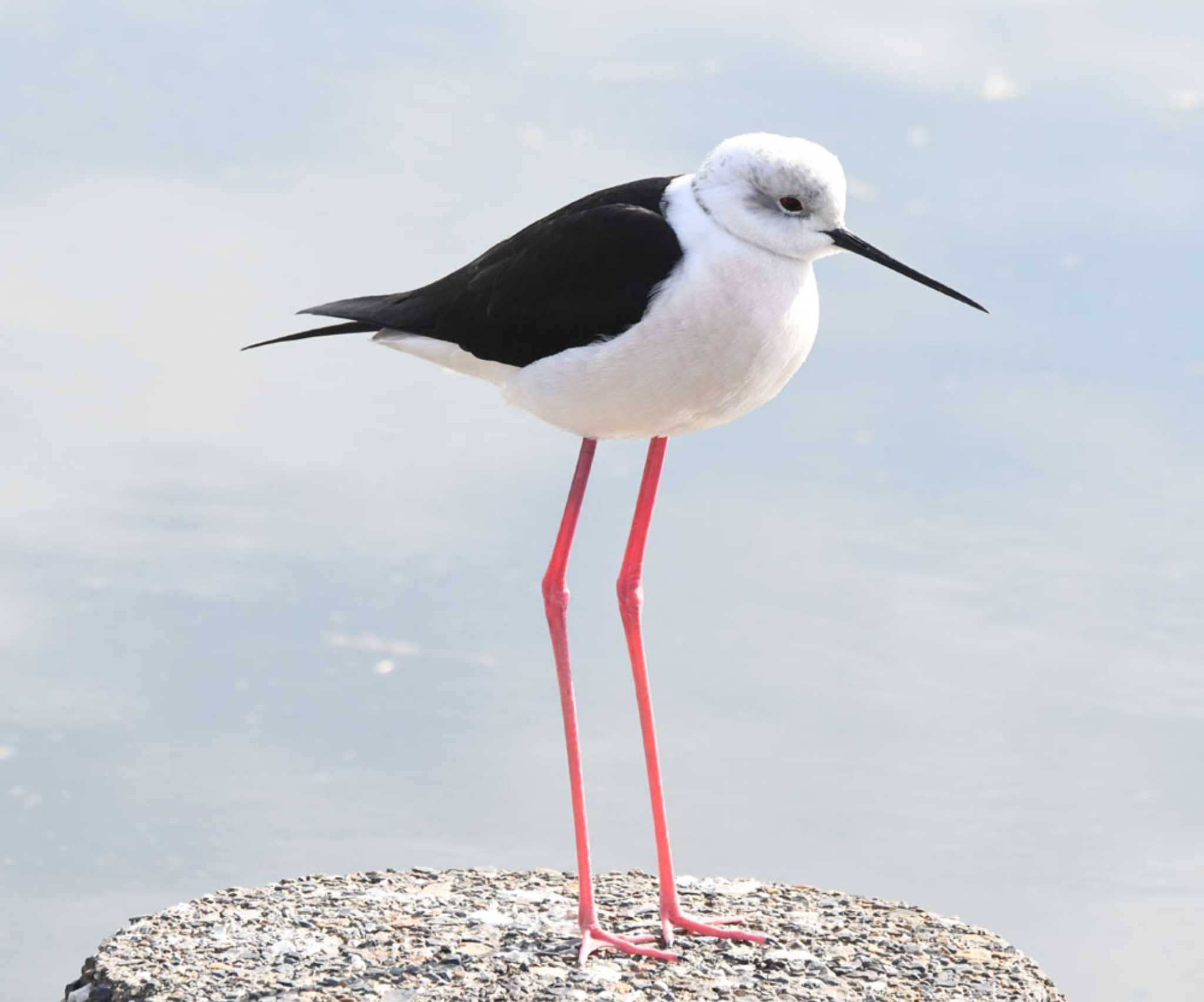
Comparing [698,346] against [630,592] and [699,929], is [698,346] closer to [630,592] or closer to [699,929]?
[630,592]

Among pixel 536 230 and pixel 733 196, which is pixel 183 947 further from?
pixel 733 196

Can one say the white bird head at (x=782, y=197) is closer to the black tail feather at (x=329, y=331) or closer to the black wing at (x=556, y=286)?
the black wing at (x=556, y=286)

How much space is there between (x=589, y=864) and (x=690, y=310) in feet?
6.88

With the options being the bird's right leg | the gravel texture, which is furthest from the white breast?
the gravel texture

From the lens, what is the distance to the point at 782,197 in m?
6.43

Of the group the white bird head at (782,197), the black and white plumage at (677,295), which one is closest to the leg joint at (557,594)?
the black and white plumage at (677,295)

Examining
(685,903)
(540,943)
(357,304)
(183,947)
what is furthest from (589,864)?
(357,304)

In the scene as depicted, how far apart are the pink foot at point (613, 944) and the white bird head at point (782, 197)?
252 centimetres

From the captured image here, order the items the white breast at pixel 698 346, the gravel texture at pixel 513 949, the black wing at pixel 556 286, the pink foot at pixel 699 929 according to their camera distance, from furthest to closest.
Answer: the pink foot at pixel 699 929
the gravel texture at pixel 513 949
the black wing at pixel 556 286
the white breast at pixel 698 346

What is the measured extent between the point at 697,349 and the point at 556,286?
58cm

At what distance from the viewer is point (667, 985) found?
22.8 ft

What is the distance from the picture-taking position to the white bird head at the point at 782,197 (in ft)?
21.0

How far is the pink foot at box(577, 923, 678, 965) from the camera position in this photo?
280 inches

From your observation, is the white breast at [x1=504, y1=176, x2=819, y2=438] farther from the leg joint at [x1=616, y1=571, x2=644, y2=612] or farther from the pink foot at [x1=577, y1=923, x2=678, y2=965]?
the pink foot at [x1=577, y1=923, x2=678, y2=965]
